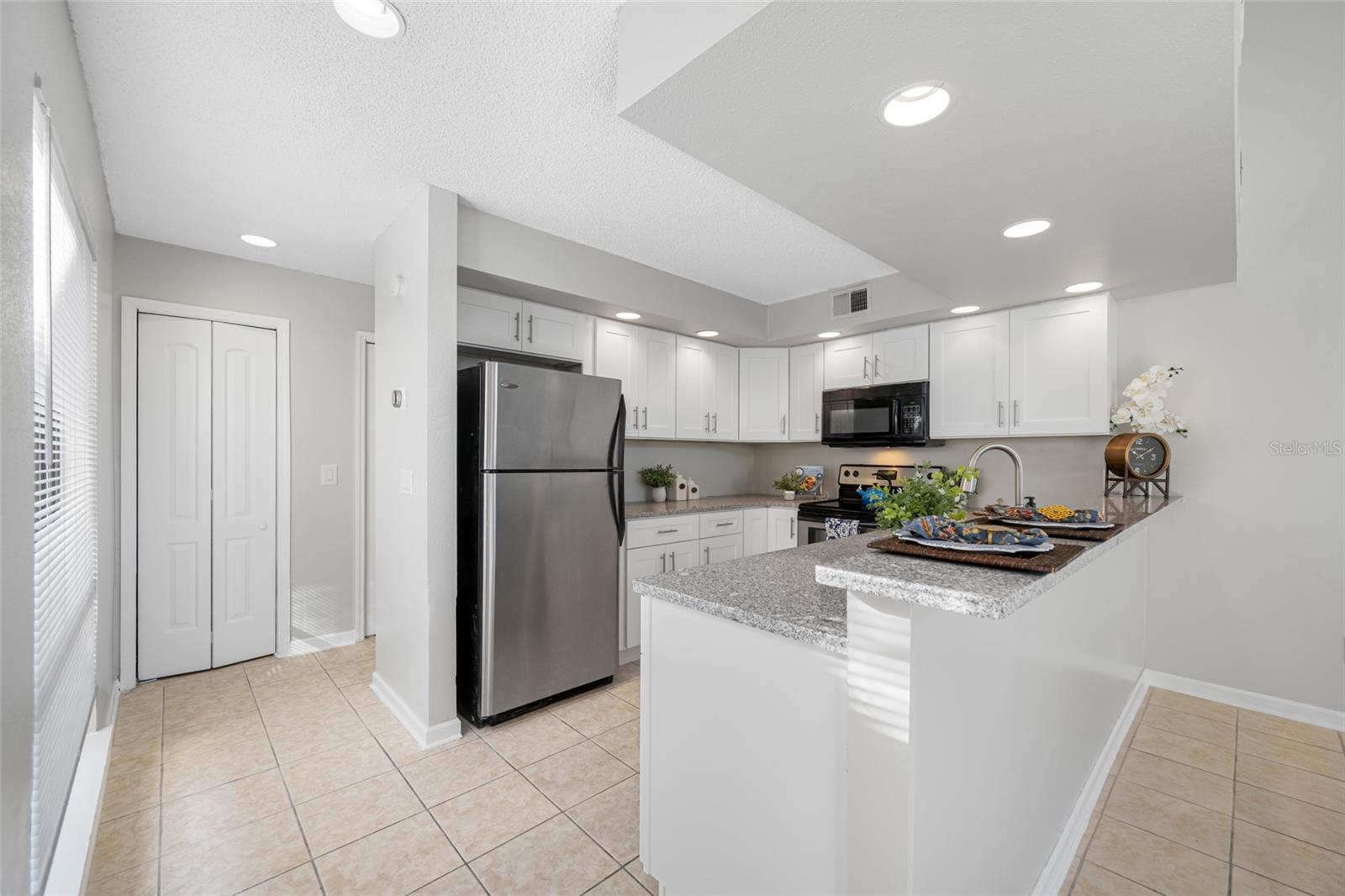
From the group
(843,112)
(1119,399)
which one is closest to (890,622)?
(843,112)

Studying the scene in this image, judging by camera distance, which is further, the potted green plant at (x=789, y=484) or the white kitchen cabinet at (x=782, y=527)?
the potted green plant at (x=789, y=484)

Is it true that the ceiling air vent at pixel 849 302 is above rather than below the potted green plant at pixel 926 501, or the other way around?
above

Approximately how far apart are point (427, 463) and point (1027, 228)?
2527 mm

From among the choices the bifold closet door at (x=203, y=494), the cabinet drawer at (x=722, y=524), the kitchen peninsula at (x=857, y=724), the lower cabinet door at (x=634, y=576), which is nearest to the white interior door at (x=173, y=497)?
the bifold closet door at (x=203, y=494)

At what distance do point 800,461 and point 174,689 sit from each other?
13.6ft

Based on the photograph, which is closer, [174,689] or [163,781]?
[163,781]

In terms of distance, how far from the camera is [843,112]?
1.46 metres

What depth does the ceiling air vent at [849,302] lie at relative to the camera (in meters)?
3.67

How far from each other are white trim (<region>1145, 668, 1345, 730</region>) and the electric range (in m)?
1.58

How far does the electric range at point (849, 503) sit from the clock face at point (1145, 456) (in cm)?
98

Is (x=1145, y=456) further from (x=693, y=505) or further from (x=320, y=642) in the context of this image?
(x=320, y=642)

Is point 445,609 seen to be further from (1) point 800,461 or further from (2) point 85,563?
(1) point 800,461

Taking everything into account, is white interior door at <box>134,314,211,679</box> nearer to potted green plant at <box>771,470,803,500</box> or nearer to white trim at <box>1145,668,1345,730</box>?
potted green plant at <box>771,470,803,500</box>

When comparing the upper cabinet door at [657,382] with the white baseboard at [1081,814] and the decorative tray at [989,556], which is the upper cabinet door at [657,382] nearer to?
the decorative tray at [989,556]
